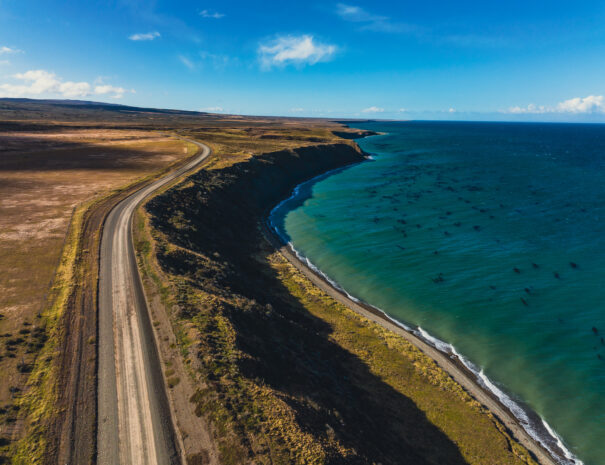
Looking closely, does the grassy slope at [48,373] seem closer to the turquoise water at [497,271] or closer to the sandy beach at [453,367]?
the sandy beach at [453,367]

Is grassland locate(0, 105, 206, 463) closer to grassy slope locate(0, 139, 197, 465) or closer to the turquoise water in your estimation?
grassy slope locate(0, 139, 197, 465)

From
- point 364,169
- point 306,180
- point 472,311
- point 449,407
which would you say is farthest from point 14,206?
point 364,169

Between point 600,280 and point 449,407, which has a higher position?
point 600,280

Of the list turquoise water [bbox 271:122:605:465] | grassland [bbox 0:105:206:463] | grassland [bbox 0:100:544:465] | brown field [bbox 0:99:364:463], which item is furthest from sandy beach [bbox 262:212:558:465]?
grassland [bbox 0:105:206:463]

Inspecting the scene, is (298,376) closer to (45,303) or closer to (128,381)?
(128,381)

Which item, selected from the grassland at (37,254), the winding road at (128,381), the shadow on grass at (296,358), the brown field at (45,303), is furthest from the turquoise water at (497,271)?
the grassland at (37,254)

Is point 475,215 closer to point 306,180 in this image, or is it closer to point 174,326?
point 306,180

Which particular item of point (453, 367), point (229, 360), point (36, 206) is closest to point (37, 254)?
point (36, 206)
